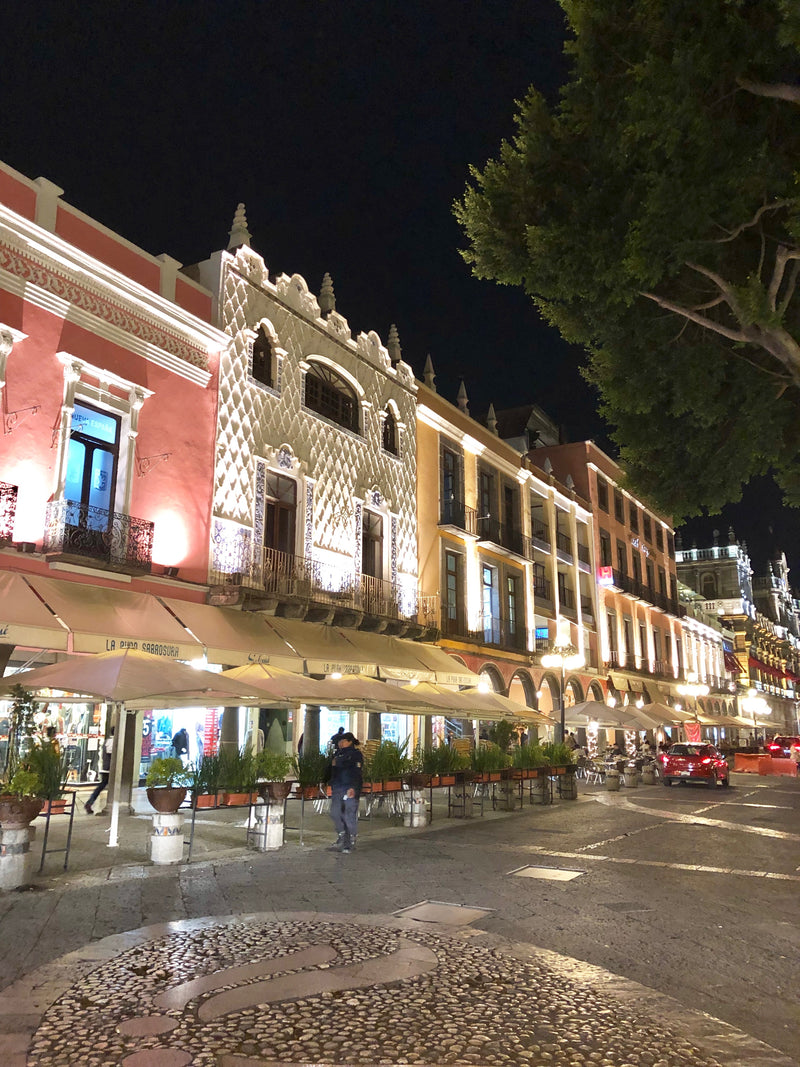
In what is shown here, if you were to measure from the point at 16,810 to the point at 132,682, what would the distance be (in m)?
1.88

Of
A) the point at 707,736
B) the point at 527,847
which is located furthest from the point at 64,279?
the point at 707,736

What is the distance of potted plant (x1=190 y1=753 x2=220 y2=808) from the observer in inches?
442

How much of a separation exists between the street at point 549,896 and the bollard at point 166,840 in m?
0.23

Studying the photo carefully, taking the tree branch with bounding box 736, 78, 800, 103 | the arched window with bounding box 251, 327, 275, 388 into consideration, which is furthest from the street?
the arched window with bounding box 251, 327, 275, 388

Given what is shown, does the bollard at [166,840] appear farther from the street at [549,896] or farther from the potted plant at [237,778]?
the potted plant at [237,778]

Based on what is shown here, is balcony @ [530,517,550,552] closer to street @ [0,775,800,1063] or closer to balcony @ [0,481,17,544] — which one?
street @ [0,775,800,1063]

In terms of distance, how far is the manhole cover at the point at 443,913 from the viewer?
23.9 ft

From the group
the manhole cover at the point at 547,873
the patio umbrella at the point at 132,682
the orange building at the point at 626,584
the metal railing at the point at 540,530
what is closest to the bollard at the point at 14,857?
the patio umbrella at the point at 132,682

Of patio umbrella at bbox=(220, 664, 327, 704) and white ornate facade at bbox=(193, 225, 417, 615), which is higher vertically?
white ornate facade at bbox=(193, 225, 417, 615)

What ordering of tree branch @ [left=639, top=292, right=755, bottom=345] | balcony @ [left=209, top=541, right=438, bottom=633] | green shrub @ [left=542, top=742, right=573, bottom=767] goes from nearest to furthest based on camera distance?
tree branch @ [left=639, top=292, right=755, bottom=345] → balcony @ [left=209, top=541, right=438, bottom=633] → green shrub @ [left=542, top=742, right=573, bottom=767]

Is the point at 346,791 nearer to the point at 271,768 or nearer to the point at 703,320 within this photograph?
the point at 271,768

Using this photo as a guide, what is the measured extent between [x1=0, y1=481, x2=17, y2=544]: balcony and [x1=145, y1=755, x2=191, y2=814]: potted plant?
516 cm

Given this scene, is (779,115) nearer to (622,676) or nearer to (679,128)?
(679,128)

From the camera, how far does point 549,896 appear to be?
27.9 ft
